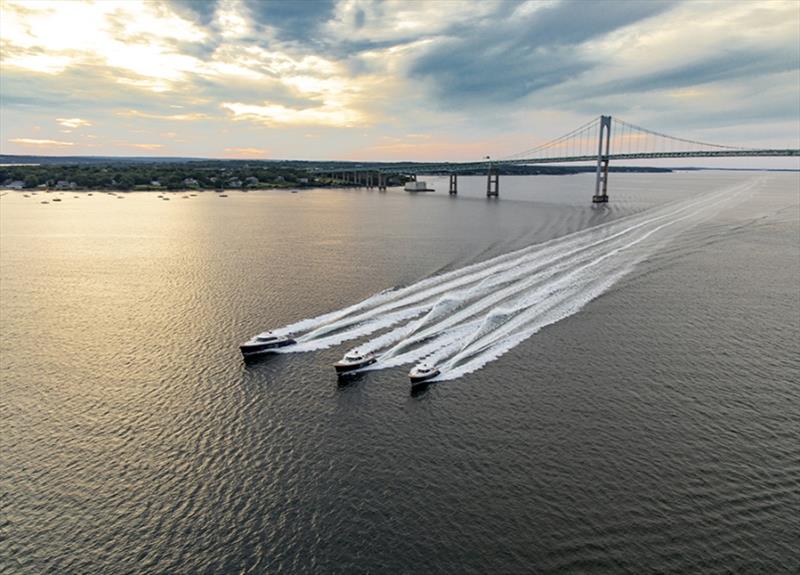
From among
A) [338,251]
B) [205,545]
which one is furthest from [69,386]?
[338,251]

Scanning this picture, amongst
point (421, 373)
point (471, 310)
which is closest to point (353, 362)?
point (421, 373)

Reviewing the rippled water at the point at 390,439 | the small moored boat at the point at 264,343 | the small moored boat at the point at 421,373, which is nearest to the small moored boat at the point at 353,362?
the rippled water at the point at 390,439

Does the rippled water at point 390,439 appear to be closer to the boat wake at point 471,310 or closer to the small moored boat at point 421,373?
the small moored boat at point 421,373

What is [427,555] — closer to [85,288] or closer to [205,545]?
[205,545]

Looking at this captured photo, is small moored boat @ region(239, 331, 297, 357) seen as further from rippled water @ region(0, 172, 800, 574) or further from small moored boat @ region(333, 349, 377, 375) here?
small moored boat @ region(333, 349, 377, 375)

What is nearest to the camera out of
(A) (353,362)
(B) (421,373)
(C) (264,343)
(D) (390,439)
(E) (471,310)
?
(D) (390,439)

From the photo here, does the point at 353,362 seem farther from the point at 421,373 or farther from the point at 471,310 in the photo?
the point at 471,310

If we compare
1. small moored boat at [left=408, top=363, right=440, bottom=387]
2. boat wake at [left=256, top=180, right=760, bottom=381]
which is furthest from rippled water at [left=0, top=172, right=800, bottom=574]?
boat wake at [left=256, top=180, right=760, bottom=381]
